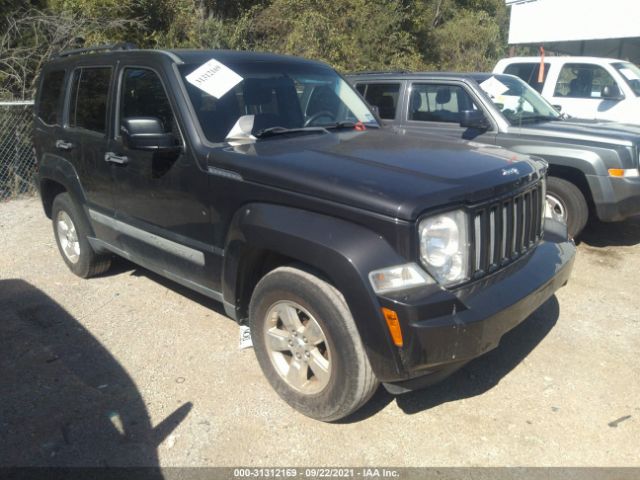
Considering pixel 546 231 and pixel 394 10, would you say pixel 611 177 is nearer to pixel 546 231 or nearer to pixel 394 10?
pixel 546 231

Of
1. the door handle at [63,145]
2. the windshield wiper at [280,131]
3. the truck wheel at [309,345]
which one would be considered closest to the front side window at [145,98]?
the windshield wiper at [280,131]

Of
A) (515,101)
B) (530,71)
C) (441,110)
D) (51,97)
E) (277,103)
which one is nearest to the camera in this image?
(277,103)

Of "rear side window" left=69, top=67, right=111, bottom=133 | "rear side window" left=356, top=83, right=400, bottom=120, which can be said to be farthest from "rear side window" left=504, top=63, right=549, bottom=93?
"rear side window" left=69, top=67, right=111, bottom=133

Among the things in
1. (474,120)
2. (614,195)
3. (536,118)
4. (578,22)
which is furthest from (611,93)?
(578,22)

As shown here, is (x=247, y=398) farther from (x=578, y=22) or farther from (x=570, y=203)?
(x=578, y=22)

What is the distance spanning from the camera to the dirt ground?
2.81m

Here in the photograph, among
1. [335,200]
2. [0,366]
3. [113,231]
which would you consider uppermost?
[335,200]

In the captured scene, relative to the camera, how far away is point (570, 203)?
565cm

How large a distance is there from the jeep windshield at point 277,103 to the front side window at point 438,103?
7.12 ft

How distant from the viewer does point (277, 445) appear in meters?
2.86

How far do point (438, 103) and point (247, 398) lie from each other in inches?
172

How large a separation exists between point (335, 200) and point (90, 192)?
2.65 m

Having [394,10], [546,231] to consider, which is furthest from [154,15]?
[546,231]

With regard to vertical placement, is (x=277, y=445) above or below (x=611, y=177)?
below
